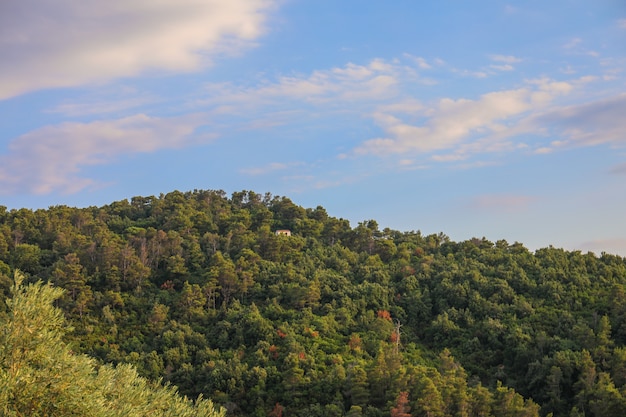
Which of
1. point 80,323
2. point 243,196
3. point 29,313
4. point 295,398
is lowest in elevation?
point 295,398

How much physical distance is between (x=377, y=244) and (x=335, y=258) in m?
8.30

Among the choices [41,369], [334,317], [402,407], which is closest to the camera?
[41,369]

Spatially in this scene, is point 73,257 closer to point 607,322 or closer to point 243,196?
point 243,196

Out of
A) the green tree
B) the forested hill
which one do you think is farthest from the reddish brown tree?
the green tree

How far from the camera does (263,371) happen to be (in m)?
33.3

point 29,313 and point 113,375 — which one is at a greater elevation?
point 29,313

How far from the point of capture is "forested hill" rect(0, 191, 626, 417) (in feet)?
105

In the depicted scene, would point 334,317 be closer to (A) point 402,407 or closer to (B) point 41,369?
(A) point 402,407

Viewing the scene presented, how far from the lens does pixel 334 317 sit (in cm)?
4119

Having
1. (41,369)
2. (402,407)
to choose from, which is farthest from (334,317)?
(41,369)

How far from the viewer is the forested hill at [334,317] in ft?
105

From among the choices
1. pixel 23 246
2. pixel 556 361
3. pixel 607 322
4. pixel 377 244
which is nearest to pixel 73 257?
pixel 23 246

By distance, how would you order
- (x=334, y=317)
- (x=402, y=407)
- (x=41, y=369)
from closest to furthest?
(x=41, y=369), (x=402, y=407), (x=334, y=317)

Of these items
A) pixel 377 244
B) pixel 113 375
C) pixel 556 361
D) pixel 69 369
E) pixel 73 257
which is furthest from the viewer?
pixel 377 244
